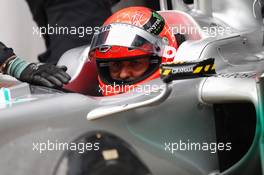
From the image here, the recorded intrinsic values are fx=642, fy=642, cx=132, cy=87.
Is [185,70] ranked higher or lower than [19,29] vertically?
higher

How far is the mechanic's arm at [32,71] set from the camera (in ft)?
4.35

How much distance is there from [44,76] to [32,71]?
43mm

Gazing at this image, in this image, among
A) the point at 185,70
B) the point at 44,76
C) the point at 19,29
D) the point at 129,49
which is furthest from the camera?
the point at 19,29

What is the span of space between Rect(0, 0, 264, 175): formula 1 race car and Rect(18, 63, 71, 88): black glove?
6cm

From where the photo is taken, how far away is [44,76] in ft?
4.37

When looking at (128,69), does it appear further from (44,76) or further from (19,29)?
(19,29)

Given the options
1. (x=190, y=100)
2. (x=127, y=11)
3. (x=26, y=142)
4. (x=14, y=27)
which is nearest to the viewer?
(x=26, y=142)

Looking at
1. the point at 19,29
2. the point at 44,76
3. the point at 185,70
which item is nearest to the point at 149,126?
the point at 185,70

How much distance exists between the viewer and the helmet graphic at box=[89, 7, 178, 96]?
4.64ft

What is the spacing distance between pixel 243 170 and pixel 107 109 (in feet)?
0.97

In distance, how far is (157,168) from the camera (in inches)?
45.6

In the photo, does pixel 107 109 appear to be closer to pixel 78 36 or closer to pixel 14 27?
pixel 78 36

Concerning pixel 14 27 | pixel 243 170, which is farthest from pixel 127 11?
pixel 14 27

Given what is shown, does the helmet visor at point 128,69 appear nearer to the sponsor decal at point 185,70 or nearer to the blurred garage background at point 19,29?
the sponsor decal at point 185,70
